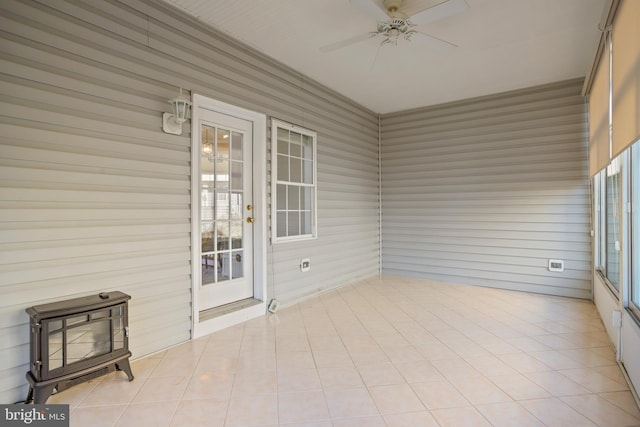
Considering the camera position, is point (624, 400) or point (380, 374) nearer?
point (624, 400)

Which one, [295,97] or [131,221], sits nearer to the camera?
[131,221]

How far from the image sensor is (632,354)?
228 cm

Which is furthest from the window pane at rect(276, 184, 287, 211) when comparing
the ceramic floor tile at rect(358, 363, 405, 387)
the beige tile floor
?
the ceramic floor tile at rect(358, 363, 405, 387)

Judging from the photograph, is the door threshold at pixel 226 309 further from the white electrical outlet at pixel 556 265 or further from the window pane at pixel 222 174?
the white electrical outlet at pixel 556 265

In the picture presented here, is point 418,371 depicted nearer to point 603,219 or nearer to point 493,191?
point 603,219

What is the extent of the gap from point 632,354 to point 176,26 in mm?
4388

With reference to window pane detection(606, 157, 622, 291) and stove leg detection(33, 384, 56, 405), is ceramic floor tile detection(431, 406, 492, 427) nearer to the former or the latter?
window pane detection(606, 157, 622, 291)

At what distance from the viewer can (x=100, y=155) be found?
8.18ft

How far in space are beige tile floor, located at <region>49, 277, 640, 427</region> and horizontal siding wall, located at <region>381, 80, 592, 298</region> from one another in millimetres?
1151

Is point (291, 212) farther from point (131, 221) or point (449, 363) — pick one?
point (449, 363)

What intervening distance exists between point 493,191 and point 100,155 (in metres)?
5.09

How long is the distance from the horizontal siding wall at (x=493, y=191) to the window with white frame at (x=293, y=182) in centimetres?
203

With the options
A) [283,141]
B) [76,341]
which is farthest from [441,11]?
[76,341]

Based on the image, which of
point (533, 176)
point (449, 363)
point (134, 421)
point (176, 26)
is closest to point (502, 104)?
point (533, 176)
